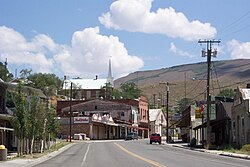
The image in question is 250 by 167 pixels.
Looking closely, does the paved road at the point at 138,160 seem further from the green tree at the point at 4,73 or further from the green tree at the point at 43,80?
the green tree at the point at 43,80

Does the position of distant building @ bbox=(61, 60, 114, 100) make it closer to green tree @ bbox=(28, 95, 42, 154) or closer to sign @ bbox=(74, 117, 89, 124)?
sign @ bbox=(74, 117, 89, 124)

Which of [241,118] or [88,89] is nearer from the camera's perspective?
[241,118]

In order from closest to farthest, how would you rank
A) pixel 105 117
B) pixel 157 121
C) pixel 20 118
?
pixel 20 118 < pixel 105 117 < pixel 157 121

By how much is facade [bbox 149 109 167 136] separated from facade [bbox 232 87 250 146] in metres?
81.8

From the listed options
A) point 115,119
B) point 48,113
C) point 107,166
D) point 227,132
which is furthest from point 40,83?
point 107,166

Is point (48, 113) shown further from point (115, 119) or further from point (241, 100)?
point (115, 119)

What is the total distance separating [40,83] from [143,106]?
87.6 ft

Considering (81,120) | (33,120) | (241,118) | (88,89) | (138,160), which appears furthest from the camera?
(88,89)

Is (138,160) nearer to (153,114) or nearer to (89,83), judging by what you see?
(153,114)

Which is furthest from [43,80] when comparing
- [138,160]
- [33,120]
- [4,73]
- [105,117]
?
[138,160]

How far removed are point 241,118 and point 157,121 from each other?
8772 centimetres

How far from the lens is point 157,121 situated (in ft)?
471

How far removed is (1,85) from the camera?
48.2 metres

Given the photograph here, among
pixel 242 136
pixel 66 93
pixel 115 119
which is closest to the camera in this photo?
pixel 242 136
